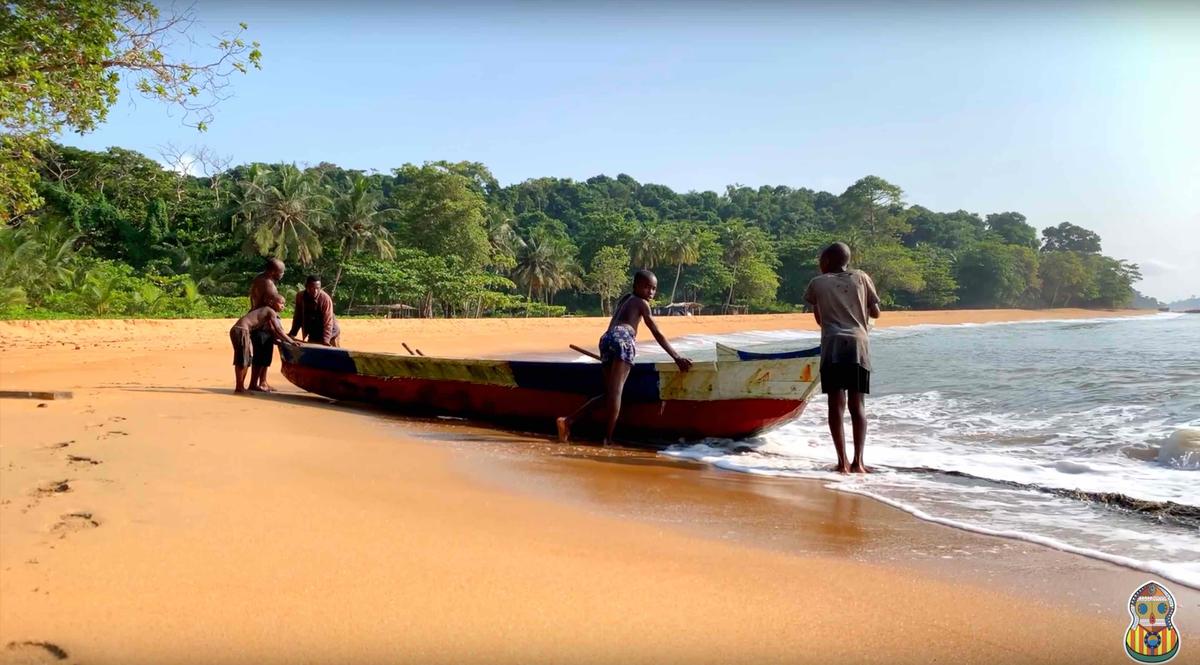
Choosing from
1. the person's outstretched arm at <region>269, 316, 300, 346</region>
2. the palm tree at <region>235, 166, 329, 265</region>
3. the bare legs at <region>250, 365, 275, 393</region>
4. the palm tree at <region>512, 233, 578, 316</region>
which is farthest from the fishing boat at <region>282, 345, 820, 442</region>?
the palm tree at <region>512, 233, 578, 316</region>

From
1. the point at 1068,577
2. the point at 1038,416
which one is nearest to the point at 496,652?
the point at 1068,577

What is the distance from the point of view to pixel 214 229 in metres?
35.4

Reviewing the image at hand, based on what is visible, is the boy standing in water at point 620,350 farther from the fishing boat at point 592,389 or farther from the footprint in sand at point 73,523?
the footprint in sand at point 73,523

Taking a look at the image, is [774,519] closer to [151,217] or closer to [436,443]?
[436,443]

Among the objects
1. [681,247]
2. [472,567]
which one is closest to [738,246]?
[681,247]

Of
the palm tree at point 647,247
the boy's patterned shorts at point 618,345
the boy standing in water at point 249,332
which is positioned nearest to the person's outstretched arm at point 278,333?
the boy standing in water at point 249,332

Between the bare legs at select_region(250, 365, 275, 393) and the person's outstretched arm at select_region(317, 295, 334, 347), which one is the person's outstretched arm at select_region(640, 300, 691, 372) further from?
the bare legs at select_region(250, 365, 275, 393)

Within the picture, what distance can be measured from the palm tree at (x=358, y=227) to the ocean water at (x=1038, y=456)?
2995cm

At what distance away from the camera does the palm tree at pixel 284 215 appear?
3312cm

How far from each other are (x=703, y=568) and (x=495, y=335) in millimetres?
22428

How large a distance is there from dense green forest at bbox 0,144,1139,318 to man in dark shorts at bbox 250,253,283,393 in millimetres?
5982

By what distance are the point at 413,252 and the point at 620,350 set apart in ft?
99.6

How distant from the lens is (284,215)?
33.2m

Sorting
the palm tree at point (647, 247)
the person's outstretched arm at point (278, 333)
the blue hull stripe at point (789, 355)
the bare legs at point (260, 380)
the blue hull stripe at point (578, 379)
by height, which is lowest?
the bare legs at point (260, 380)
